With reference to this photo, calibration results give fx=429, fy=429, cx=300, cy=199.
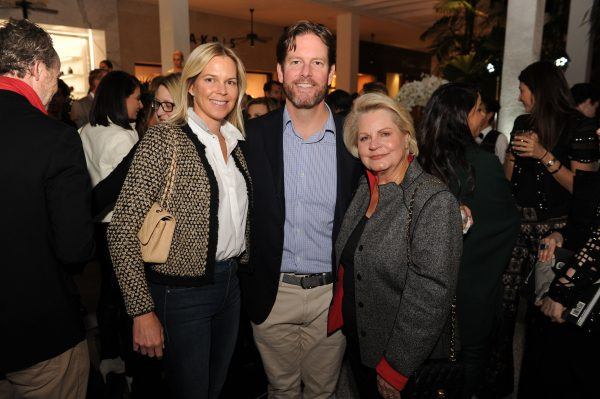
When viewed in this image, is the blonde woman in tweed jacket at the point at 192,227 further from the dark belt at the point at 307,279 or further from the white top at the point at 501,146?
the white top at the point at 501,146

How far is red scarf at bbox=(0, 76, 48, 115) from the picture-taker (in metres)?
1.50

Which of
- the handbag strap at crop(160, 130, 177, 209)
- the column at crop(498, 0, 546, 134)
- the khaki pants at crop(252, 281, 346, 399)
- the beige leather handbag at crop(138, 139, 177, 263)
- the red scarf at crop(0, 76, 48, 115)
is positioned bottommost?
the khaki pants at crop(252, 281, 346, 399)

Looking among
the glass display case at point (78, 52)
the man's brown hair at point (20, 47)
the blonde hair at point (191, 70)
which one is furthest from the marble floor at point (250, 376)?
the glass display case at point (78, 52)

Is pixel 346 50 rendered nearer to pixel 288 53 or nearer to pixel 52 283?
pixel 288 53

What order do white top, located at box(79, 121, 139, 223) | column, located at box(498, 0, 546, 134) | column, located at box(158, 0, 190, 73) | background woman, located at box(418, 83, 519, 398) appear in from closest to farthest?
background woman, located at box(418, 83, 519, 398)
white top, located at box(79, 121, 139, 223)
column, located at box(498, 0, 546, 134)
column, located at box(158, 0, 190, 73)

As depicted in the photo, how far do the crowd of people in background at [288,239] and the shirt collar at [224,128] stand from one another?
15mm

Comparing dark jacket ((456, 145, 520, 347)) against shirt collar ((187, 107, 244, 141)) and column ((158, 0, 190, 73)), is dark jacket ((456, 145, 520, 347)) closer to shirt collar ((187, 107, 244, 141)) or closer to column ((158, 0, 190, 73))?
shirt collar ((187, 107, 244, 141))

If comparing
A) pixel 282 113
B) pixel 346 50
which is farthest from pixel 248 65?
pixel 282 113

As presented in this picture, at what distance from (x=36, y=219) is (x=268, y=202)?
0.91 metres

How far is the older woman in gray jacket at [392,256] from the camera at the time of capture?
1554 mm

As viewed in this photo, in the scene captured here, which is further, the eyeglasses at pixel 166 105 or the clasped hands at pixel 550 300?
the eyeglasses at pixel 166 105

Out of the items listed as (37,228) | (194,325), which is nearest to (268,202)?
(194,325)

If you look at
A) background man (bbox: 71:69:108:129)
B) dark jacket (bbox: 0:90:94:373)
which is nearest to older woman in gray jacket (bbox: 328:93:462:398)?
dark jacket (bbox: 0:90:94:373)

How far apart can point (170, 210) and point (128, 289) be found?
0.33m
